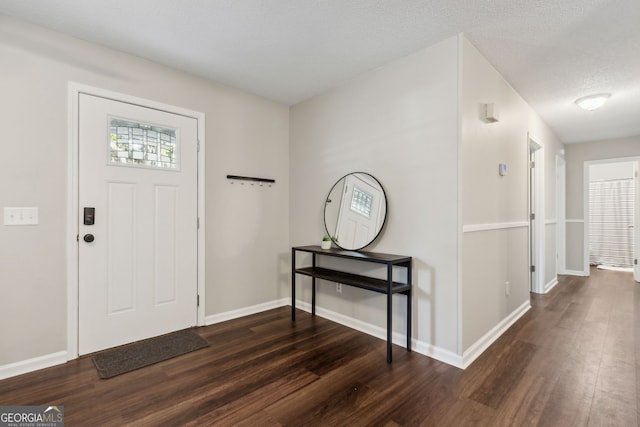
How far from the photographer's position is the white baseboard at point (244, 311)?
10.2 ft

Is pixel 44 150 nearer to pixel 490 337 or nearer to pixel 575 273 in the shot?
pixel 490 337

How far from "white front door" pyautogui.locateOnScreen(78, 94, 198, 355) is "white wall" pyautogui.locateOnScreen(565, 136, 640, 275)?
6.66 metres

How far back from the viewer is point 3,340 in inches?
81.0

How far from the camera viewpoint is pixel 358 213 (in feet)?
9.80

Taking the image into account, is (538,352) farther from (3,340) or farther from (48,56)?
(48,56)

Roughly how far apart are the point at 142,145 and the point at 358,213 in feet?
6.83

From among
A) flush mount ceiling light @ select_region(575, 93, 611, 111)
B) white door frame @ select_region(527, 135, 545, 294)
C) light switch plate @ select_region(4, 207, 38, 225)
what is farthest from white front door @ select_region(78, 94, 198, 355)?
white door frame @ select_region(527, 135, 545, 294)

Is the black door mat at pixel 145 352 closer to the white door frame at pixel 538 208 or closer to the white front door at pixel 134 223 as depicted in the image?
the white front door at pixel 134 223

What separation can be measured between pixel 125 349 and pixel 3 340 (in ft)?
2.45

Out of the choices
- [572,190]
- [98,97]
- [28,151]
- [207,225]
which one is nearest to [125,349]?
[207,225]

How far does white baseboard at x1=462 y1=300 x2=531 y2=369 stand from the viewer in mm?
2315

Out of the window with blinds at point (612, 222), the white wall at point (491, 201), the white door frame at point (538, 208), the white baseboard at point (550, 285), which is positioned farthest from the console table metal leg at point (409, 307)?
the window with blinds at point (612, 222)

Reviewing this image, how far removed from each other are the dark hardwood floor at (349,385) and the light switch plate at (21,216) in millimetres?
1071

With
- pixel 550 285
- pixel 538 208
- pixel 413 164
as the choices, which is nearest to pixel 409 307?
pixel 413 164
